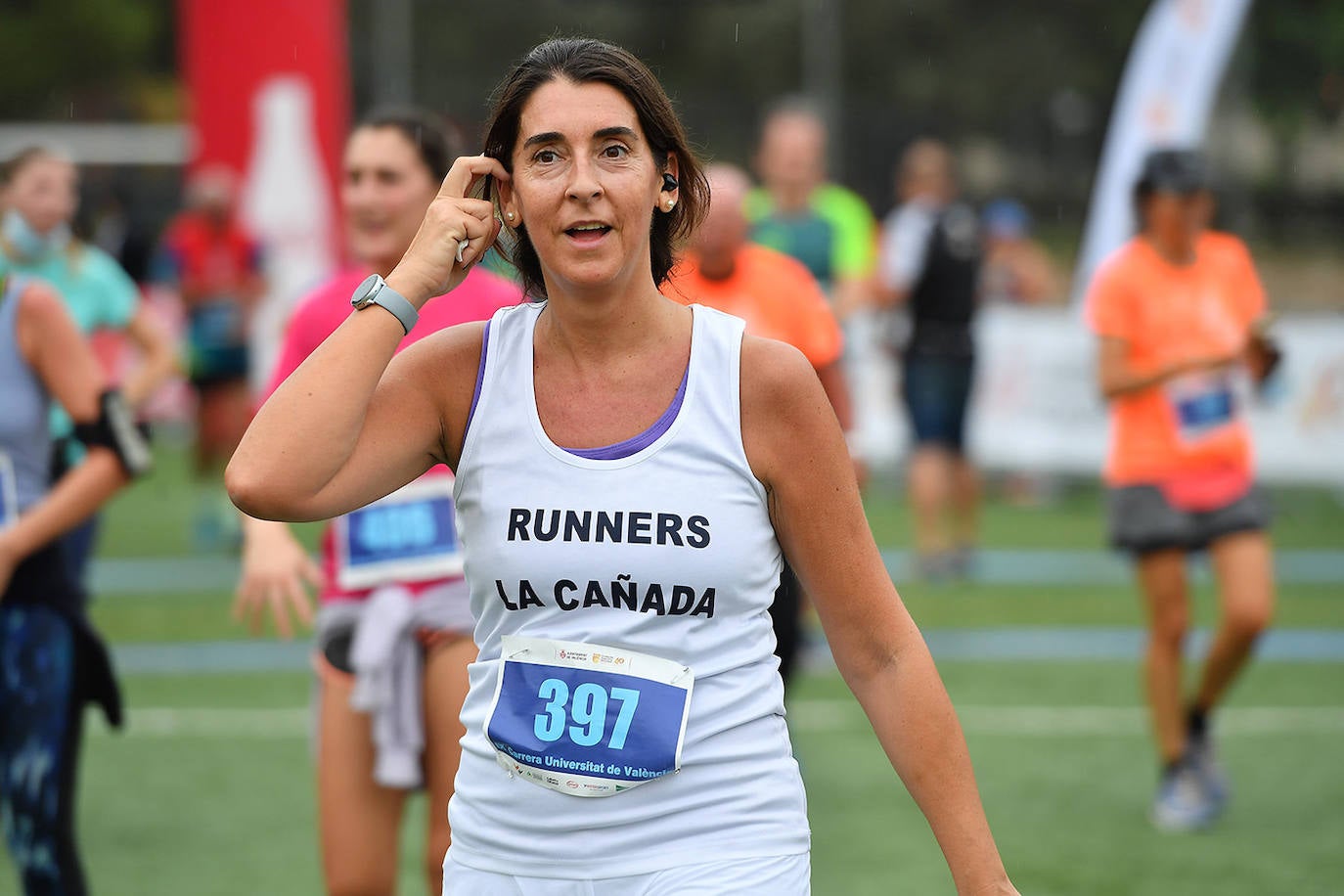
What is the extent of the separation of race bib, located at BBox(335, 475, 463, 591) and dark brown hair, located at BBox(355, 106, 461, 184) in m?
0.83

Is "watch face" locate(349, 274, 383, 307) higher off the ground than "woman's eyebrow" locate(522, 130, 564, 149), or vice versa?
"woman's eyebrow" locate(522, 130, 564, 149)

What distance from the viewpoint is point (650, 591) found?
267 cm

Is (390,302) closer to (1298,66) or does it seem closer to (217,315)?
(217,315)

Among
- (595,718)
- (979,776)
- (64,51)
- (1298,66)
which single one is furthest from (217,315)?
(64,51)

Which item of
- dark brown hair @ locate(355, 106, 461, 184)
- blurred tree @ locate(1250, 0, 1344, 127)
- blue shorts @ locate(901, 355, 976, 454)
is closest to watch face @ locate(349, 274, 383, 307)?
dark brown hair @ locate(355, 106, 461, 184)

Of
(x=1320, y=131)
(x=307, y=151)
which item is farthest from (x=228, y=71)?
(x=1320, y=131)

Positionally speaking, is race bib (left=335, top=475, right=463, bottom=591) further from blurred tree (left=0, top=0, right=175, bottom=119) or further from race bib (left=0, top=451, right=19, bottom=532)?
blurred tree (left=0, top=0, right=175, bottom=119)

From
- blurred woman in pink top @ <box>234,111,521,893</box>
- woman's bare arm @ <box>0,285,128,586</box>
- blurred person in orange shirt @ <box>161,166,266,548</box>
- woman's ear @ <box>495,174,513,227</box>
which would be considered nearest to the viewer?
woman's ear @ <box>495,174,513,227</box>

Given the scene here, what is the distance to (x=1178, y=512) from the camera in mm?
6672

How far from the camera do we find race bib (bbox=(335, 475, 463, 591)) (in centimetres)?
441

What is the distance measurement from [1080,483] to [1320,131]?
4358 millimetres

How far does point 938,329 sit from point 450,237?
33.2 feet

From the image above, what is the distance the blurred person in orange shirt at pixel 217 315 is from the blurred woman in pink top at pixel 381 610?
9711 millimetres

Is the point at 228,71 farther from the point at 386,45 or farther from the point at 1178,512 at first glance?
the point at 1178,512
